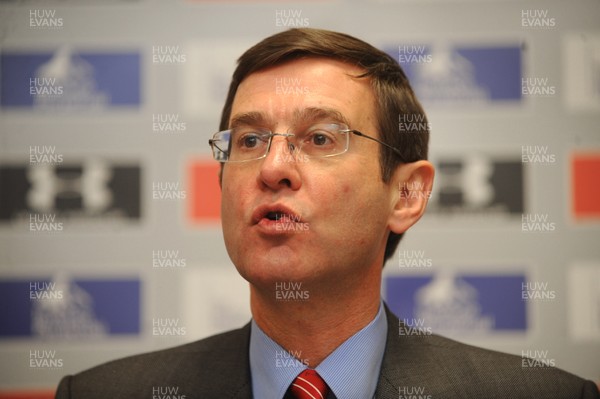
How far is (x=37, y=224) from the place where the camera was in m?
2.57

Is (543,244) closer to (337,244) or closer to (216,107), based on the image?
(337,244)

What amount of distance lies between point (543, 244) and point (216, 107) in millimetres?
1539
